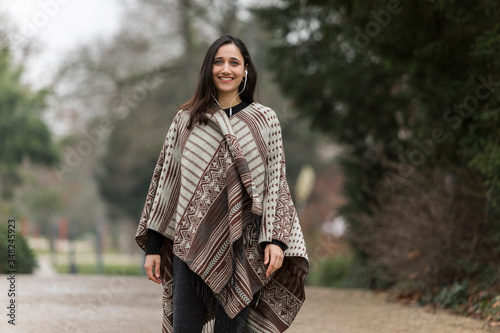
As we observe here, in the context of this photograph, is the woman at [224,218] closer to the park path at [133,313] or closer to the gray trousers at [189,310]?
the gray trousers at [189,310]

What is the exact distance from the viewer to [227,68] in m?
3.46

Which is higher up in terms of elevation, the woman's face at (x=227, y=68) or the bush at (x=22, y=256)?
the woman's face at (x=227, y=68)

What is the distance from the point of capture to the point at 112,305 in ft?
26.3

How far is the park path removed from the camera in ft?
21.1

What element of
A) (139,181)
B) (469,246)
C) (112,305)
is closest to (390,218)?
(469,246)

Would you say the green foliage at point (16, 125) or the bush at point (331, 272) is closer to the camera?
the bush at point (331, 272)

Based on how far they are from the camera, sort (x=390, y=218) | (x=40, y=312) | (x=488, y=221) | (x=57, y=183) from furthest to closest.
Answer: (x=57, y=183)
(x=390, y=218)
(x=488, y=221)
(x=40, y=312)

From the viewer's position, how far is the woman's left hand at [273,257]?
10.8 ft

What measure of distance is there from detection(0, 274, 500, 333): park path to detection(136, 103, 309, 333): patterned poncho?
2.94 m

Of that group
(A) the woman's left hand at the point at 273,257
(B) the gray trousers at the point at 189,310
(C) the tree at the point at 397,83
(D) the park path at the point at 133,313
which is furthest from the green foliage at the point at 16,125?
(A) the woman's left hand at the point at 273,257

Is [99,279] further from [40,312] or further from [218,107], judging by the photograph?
[218,107]

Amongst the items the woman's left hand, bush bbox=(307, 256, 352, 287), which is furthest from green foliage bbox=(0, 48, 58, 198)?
the woman's left hand

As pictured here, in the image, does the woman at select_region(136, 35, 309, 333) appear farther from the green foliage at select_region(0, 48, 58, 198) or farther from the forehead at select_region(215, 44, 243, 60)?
the green foliage at select_region(0, 48, 58, 198)

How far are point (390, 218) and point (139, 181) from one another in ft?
61.6
